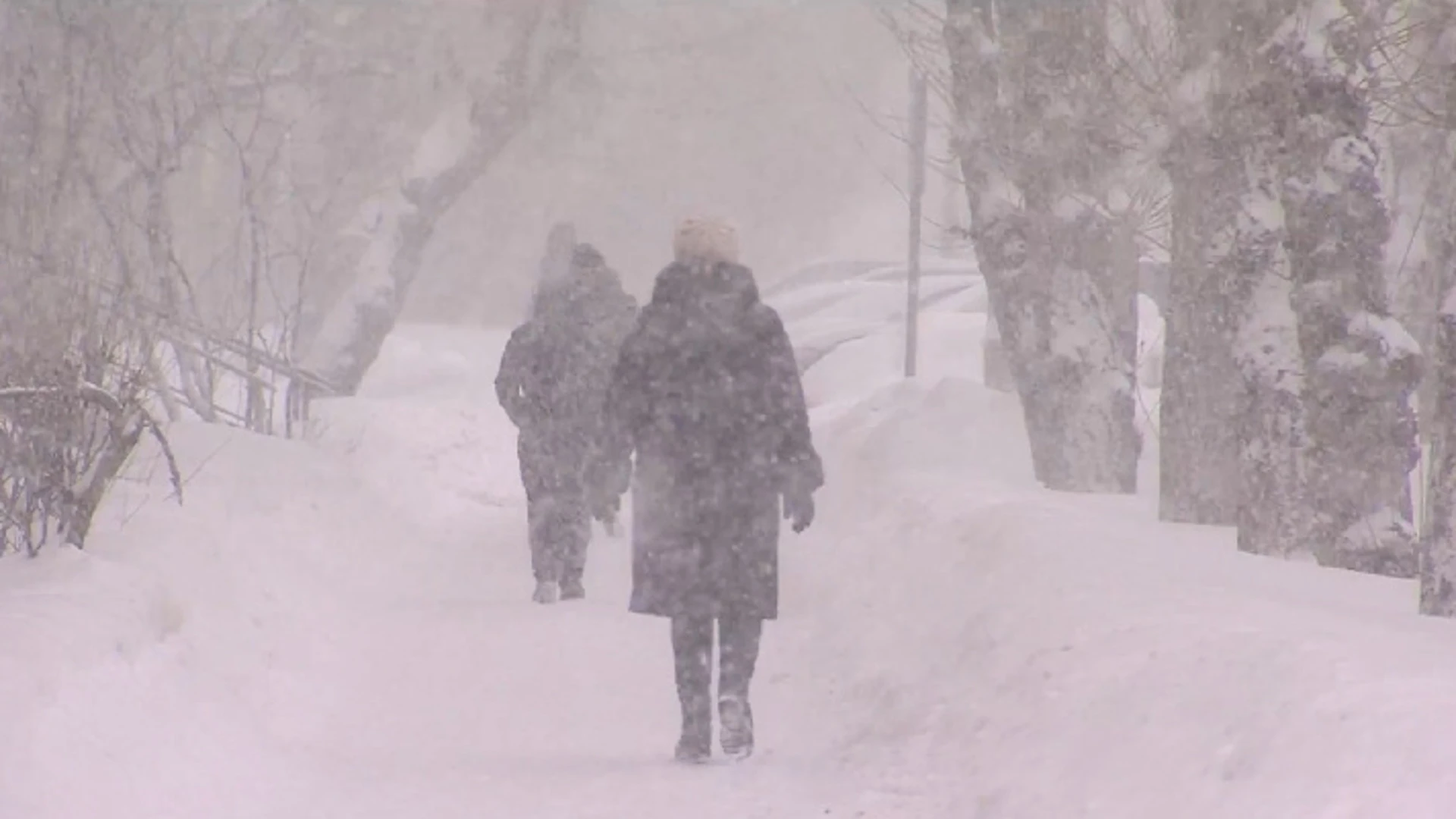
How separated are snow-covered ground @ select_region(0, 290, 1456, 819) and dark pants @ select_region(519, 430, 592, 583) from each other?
361 millimetres

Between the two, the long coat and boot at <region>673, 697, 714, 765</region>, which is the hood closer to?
the long coat

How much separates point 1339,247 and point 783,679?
320 cm

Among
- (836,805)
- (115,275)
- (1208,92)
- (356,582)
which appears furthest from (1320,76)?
(115,275)

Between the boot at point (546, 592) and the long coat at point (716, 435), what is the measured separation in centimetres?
385

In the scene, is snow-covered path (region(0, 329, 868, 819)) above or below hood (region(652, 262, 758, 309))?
below

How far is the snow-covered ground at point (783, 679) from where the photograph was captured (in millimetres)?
4598

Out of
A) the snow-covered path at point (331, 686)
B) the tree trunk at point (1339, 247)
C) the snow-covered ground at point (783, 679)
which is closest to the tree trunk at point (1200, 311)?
the snow-covered ground at point (783, 679)

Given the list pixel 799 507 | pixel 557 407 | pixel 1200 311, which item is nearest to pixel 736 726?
pixel 799 507

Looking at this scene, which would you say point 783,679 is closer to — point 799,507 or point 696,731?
point 696,731

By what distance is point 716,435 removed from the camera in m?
6.40

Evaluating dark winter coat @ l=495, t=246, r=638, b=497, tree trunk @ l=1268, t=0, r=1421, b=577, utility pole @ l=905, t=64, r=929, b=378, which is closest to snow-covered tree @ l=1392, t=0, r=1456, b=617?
tree trunk @ l=1268, t=0, r=1421, b=577

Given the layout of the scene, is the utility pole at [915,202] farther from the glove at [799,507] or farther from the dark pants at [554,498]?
the glove at [799,507]

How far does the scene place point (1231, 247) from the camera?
8.34 metres

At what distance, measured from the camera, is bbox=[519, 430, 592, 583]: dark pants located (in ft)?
33.2
